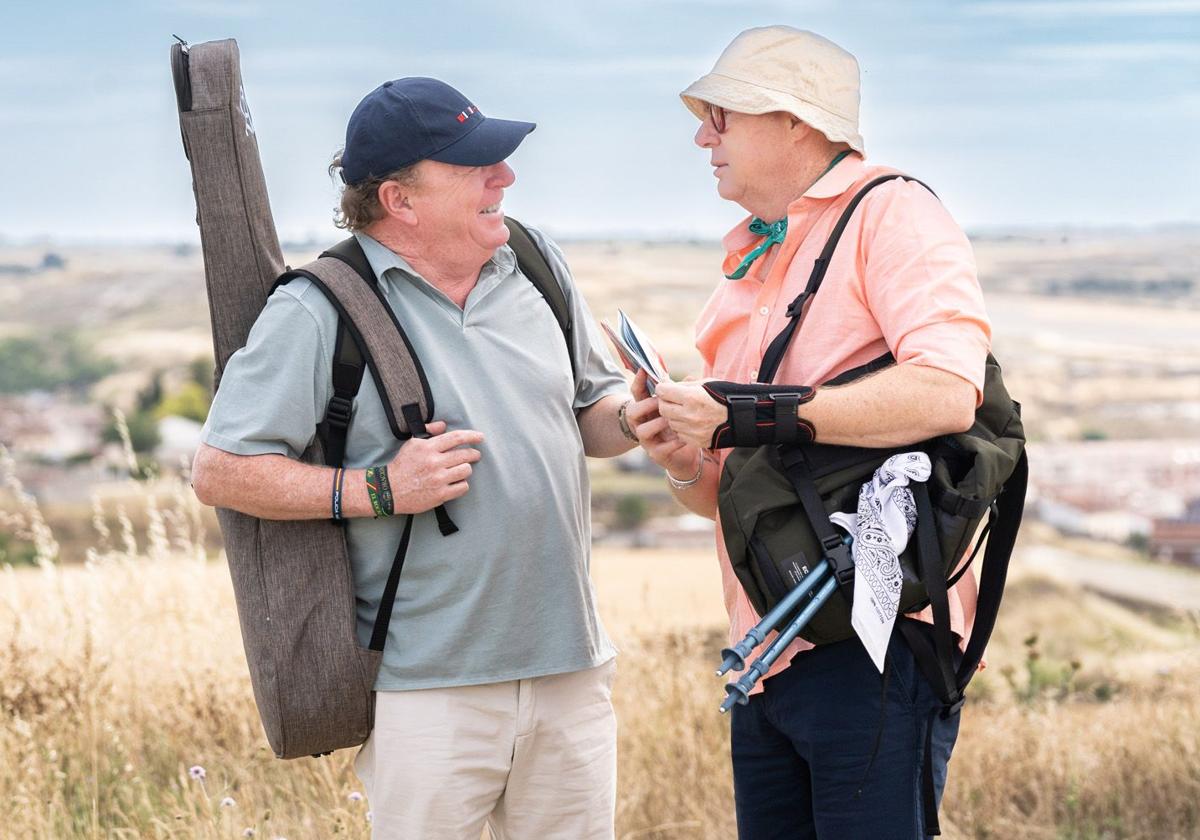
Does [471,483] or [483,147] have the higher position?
[483,147]

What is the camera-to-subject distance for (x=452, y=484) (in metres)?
2.48

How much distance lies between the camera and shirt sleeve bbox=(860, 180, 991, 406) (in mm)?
→ 2152

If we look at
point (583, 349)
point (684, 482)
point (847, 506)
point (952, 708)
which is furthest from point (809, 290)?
point (952, 708)

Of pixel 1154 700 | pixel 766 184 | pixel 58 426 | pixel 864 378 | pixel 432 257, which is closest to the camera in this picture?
pixel 864 378

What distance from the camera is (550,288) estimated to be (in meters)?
2.85

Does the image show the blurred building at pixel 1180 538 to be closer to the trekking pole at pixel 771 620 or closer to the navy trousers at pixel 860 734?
the navy trousers at pixel 860 734

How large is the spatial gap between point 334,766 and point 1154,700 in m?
3.44

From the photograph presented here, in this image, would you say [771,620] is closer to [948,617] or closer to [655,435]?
[948,617]

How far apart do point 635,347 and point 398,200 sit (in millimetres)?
598

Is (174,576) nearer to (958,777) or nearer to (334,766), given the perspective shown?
(334,766)

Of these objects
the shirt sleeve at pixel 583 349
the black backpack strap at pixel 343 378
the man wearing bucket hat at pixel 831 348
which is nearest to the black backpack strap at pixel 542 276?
the shirt sleeve at pixel 583 349

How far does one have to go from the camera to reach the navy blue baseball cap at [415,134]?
259cm

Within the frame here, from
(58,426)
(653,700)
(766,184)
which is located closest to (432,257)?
(766,184)

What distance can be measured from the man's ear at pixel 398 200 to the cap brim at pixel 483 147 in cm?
10
